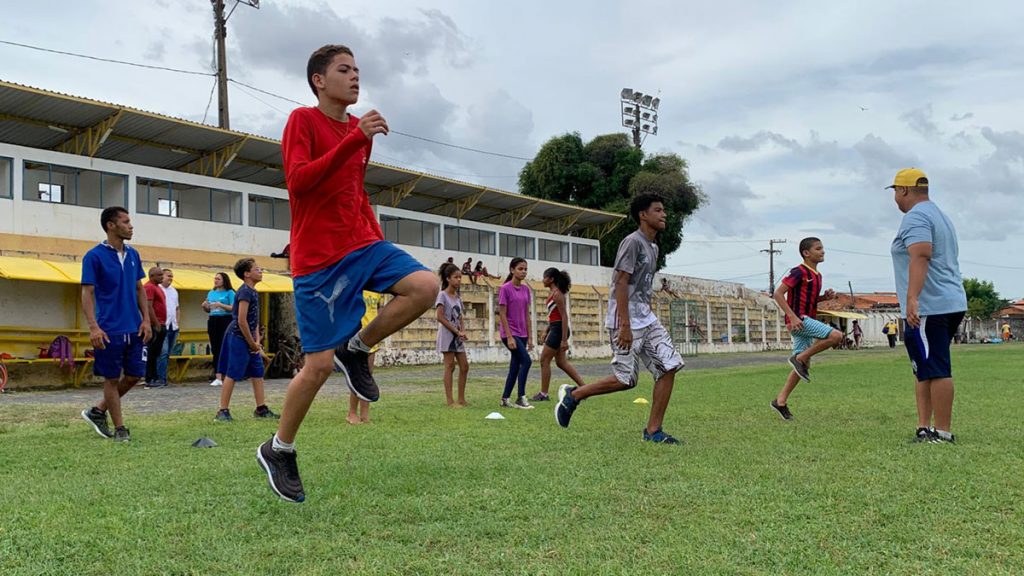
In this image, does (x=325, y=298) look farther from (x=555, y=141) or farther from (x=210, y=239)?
(x=555, y=141)

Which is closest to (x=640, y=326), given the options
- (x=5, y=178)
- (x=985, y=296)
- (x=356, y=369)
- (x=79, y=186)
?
(x=356, y=369)

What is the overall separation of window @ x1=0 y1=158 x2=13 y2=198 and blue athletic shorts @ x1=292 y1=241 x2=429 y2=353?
2022cm

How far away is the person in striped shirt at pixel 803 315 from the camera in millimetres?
8664

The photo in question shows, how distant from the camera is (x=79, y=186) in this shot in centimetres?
2333

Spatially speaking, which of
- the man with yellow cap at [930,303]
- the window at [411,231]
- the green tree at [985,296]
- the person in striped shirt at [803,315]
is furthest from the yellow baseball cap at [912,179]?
the green tree at [985,296]

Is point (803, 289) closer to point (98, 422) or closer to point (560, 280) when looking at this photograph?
point (560, 280)

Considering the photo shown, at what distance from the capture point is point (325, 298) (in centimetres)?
420

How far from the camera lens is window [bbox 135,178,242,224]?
80.9 feet

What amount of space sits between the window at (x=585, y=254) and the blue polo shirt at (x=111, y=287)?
37136mm

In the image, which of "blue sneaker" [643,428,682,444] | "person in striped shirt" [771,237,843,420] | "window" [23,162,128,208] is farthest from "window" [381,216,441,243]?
"blue sneaker" [643,428,682,444]

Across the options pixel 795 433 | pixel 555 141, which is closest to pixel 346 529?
pixel 795 433

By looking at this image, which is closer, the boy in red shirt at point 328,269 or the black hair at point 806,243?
the boy in red shirt at point 328,269

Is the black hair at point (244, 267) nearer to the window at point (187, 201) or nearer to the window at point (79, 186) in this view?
the window at point (79, 186)

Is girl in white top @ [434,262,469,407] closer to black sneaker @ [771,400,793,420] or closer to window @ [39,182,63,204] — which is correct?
black sneaker @ [771,400,793,420]
